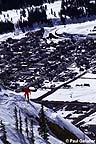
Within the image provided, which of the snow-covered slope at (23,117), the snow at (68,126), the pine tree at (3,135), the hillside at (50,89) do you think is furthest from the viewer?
the snow at (68,126)

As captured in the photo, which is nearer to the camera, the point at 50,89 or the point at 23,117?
the point at 23,117

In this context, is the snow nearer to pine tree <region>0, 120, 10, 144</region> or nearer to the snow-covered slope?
the snow-covered slope

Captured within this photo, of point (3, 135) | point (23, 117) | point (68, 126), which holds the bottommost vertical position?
point (68, 126)

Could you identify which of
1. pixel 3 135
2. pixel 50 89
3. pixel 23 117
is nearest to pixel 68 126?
pixel 23 117

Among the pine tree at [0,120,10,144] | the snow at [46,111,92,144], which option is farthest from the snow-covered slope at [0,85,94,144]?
the pine tree at [0,120,10,144]

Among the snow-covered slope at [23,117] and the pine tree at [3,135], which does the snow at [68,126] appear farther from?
the pine tree at [3,135]

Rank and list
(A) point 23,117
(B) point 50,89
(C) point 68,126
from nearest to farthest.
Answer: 1. (A) point 23,117
2. (C) point 68,126
3. (B) point 50,89

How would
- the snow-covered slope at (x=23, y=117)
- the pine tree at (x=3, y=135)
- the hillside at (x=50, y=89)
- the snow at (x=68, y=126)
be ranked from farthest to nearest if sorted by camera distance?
the snow at (x=68, y=126)
the hillside at (x=50, y=89)
the snow-covered slope at (x=23, y=117)
the pine tree at (x=3, y=135)

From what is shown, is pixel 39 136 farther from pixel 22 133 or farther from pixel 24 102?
pixel 24 102

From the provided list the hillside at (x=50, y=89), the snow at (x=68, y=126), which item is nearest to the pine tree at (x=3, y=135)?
the hillside at (x=50, y=89)

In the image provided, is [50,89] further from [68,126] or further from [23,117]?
[23,117]

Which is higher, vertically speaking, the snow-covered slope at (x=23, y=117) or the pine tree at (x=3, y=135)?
the pine tree at (x=3, y=135)

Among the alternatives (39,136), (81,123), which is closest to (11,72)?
(81,123)
